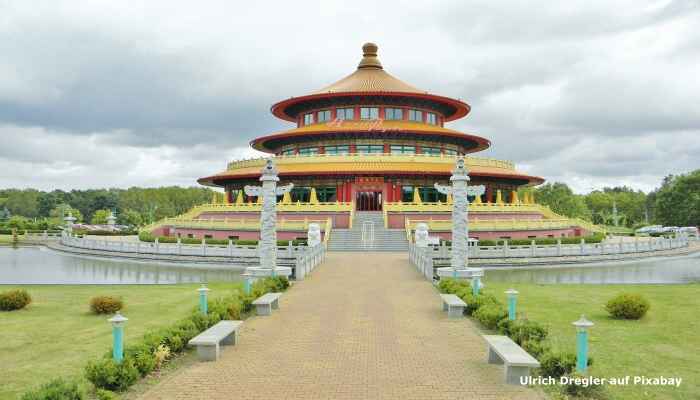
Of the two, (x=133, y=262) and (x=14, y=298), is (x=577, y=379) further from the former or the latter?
(x=133, y=262)

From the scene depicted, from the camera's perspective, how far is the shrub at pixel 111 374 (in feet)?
31.9

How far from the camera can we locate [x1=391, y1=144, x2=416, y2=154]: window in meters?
55.9

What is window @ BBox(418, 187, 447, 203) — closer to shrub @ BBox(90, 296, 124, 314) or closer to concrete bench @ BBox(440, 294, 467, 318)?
concrete bench @ BBox(440, 294, 467, 318)

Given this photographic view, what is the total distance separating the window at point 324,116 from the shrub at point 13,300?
1722 inches

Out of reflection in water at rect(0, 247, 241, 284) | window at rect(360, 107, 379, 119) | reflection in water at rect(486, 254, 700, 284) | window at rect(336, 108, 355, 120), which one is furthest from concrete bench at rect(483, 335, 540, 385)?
window at rect(336, 108, 355, 120)

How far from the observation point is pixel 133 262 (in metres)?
38.0

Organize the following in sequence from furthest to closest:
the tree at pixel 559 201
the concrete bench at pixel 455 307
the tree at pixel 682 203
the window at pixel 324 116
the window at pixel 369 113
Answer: the tree at pixel 559 201, the tree at pixel 682 203, the window at pixel 324 116, the window at pixel 369 113, the concrete bench at pixel 455 307

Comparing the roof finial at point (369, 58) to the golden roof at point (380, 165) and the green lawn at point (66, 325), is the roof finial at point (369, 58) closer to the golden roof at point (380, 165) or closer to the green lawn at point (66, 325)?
the golden roof at point (380, 165)

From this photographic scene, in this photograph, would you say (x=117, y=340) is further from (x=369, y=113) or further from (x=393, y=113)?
(x=393, y=113)

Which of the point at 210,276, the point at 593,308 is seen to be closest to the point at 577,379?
the point at 593,308

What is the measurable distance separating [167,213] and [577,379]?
115757 millimetres

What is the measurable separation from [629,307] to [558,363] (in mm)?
7341

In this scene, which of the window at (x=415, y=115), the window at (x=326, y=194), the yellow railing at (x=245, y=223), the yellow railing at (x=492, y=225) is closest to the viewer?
the yellow railing at (x=492, y=225)

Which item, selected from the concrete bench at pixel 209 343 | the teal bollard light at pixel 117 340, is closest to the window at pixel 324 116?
the concrete bench at pixel 209 343
